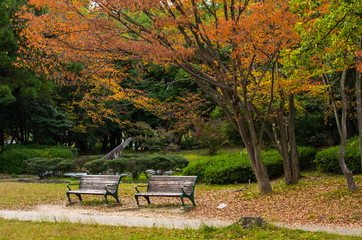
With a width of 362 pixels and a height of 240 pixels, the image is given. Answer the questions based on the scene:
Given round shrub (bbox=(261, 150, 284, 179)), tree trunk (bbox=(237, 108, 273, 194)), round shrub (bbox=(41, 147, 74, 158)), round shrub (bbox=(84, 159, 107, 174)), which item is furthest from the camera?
round shrub (bbox=(41, 147, 74, 158))

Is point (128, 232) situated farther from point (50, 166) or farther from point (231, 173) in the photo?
point (50, 166)

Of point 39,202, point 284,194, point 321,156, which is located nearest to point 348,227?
point 284,194

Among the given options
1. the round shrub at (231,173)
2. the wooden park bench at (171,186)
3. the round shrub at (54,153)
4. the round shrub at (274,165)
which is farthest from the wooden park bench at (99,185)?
the round shrub at (54,153)

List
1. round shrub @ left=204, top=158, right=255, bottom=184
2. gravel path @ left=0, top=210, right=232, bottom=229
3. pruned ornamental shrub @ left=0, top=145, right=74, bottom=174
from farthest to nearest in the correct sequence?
pruned ornamental shrub @ left=0, top=145, right=74, bottom=174, round shrub @ left=204, top=158, right=255, bottom=184, gravel path @ left=0, top=210, right=232, bottom=229

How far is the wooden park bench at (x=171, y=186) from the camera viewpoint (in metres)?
9.02

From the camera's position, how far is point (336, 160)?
12523 millimetres

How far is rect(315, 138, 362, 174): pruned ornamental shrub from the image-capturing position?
470 inches

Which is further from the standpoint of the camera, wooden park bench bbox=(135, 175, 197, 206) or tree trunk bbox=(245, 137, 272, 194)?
tree trunk bbox=(245, 137, 272, 194)

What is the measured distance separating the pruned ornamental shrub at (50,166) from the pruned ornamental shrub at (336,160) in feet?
35.2

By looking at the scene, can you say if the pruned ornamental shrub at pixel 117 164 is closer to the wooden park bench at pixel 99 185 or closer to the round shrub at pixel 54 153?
the wooden park bench at pixel 99 185

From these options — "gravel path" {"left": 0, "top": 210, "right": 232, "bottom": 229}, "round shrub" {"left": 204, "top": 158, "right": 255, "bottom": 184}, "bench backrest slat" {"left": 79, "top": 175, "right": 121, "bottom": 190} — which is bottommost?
"round shrub" {"left": 204, "top": 158, "right": 255, "bottom": 184}

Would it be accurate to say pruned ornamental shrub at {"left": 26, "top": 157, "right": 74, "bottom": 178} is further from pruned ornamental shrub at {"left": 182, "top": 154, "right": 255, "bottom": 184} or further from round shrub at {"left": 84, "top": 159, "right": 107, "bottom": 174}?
pruned ornamental shrub at {"left": 182, "top": 154, "right": 255, "bottom": 184}

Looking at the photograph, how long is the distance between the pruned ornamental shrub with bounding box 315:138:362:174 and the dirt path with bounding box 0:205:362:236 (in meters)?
6.24

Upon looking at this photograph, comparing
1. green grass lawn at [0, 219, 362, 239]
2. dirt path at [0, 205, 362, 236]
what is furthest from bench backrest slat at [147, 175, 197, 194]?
green grass lawn at [0, 219, 362, 239]
